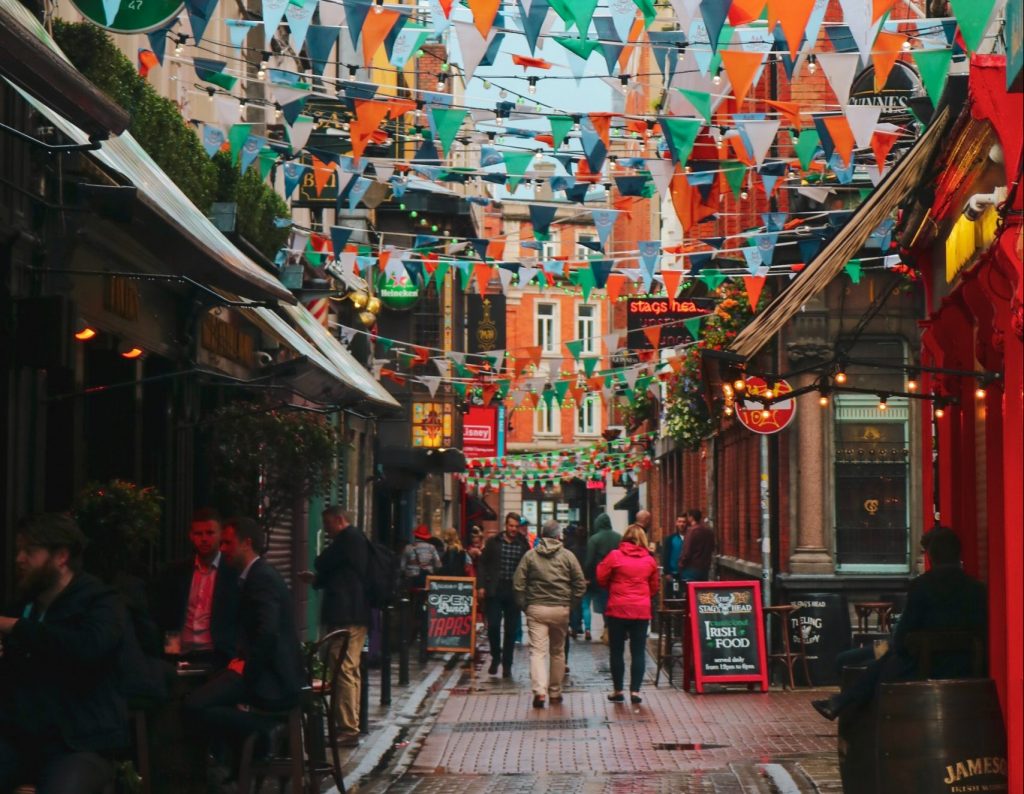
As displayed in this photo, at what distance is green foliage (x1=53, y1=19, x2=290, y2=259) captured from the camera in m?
12.7

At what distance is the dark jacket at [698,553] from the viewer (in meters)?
24.6

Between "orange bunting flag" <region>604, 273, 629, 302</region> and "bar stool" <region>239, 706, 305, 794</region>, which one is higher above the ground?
"orange bunting flag" <region>604, 273, 629, 302</region>

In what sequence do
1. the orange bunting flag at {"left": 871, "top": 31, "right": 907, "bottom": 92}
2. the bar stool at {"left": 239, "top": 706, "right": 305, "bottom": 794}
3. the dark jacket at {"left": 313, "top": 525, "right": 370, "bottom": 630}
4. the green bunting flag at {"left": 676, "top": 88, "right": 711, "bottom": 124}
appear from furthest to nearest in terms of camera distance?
the dark jacket at {"left": 313, "top": 525, "right": 370, "bottom": 630}, the green bunting flag at {"left": 676, "top": 88, "right": 711, "bottom": 124}, the orange bunting flag at {"left": 871, "top": 31, "right": 907, "bottom": 92}, the bar stool at {"left": 239, "top": 706, "right": 305, "bottom": 794}

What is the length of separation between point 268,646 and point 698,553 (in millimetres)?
15493

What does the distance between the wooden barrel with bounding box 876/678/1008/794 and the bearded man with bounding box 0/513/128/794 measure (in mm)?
4120

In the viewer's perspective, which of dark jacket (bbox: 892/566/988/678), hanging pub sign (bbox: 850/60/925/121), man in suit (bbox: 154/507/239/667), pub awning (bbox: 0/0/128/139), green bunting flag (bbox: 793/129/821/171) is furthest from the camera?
hanging pub sign (bbox: 850/60/925/121)

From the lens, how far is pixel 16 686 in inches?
274

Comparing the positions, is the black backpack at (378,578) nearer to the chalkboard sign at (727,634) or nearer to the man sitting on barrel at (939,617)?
the chalkboard sign at (727,634)

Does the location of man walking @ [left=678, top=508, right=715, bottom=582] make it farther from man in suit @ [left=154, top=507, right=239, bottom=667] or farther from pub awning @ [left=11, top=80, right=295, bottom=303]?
pub awning @ [left=11, top=80, right=295, bottom=303]

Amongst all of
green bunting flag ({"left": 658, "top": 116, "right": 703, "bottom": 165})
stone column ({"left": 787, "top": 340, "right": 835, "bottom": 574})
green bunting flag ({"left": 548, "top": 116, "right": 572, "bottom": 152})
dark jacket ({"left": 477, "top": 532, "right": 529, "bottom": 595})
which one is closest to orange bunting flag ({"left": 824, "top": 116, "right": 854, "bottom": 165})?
green bunting flag ({"left": 658, "top": 116, "right": 703, "bottom": 165})

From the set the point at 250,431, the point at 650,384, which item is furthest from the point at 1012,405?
the point at 650,384

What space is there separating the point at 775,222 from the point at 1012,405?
8604 millimetres

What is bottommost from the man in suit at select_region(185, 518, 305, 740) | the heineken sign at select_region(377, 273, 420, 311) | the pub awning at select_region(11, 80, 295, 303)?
the man in suit at select_region(185, 518, 305, 740)

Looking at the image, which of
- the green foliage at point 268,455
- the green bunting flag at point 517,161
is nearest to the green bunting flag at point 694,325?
the green foliage at point 268,455
